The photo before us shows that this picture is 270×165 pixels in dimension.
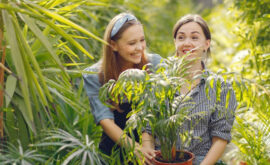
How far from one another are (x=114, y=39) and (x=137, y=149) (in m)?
0.78

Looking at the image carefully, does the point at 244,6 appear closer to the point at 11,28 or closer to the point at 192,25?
the point at 192,25

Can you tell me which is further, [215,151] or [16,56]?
[215,151]

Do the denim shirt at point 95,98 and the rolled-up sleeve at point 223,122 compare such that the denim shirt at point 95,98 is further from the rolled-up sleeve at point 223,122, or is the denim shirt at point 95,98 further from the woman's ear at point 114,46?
the rolled-up sleeve at point 223,122

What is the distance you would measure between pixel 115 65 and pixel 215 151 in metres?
0.77

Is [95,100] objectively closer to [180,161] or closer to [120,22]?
[120,22]

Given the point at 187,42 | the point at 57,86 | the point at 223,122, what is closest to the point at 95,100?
the point at 57,86

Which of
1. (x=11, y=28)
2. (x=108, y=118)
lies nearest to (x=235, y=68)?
(x=108, y=118)

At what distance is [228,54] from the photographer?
13.2 feet

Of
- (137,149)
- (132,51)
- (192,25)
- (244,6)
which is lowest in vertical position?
(137,149)

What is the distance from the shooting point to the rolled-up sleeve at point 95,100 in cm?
210

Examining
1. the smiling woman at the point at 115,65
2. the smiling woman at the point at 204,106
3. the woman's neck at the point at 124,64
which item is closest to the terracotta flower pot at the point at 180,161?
the smiling woman at the point at 204,106

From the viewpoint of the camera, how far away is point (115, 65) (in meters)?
2.23

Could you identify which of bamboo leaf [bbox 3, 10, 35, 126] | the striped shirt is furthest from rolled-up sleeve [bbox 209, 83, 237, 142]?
bamboo leaf [bbox 3, 10, 35, 126]

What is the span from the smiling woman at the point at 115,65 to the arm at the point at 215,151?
0.48m
